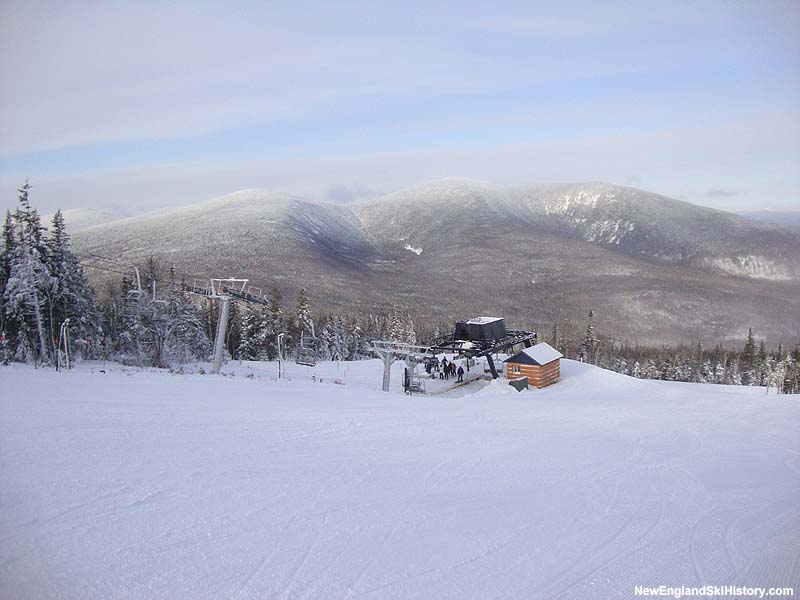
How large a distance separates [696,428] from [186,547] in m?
15.2

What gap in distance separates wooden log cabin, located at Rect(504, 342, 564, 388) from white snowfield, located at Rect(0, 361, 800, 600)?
1586 cm

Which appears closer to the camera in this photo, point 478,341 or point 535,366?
point 535,366

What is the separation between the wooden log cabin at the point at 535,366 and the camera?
2950cm

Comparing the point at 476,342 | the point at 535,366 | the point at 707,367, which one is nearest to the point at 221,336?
the point at 476,342

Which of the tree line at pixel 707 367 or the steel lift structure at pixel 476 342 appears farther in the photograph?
the tree line at pixel 707 367

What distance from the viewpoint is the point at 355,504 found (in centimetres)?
711

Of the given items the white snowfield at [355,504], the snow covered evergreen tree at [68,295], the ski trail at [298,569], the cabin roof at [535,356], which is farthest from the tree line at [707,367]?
the ski trail at [298,569]

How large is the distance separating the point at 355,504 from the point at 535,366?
23880 millimetres

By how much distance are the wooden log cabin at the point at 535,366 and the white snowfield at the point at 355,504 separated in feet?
52.0

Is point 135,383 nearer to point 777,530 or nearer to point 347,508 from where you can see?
point 347,508

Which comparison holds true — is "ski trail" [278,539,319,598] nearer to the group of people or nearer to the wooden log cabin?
the wooden log cabin

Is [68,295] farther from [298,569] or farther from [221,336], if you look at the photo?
[298,569]

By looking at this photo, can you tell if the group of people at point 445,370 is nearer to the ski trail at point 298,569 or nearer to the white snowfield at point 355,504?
the white snowfield at point 355,504

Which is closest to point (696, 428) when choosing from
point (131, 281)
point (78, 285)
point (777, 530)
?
point (777, 530)
